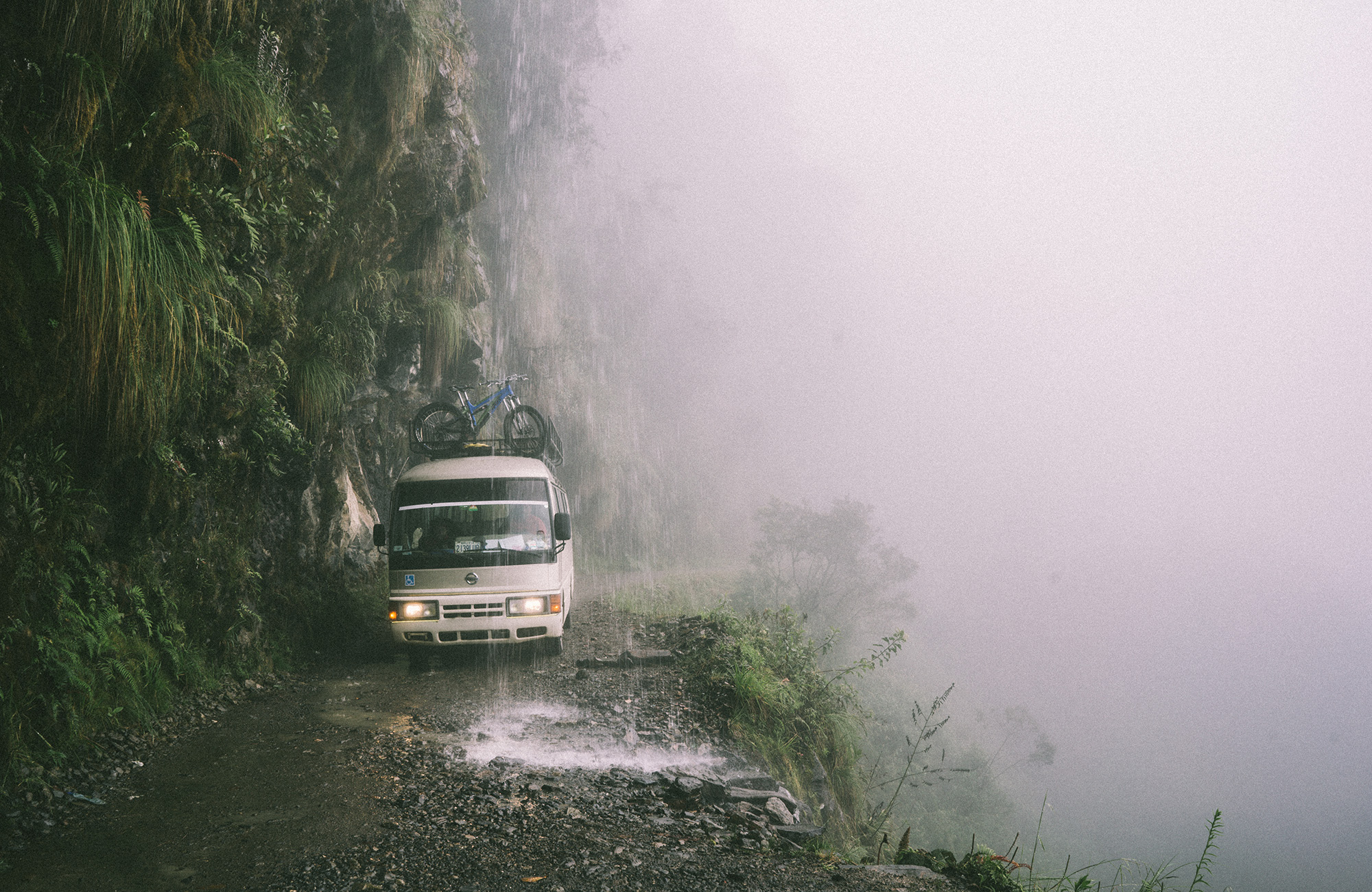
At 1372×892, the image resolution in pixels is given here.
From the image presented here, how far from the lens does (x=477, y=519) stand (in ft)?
25.9

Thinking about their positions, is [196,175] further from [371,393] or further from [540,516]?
[371,393]

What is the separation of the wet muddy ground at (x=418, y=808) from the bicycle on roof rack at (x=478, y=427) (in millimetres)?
3578

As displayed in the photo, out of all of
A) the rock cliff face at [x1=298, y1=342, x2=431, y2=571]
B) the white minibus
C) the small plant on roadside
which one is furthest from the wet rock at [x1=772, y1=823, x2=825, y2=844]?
the rock cliff face at [x1=298, y1=342, x2=431, y2=571]

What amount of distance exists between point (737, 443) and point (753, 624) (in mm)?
65811

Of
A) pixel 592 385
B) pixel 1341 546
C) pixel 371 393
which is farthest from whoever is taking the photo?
pixel 1341 546

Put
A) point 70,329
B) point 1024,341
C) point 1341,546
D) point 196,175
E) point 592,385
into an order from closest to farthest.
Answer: point 70,329, point 196,175, point 592,385, point 1341,546, point 1024,341

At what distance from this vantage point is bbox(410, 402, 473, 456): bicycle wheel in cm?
943

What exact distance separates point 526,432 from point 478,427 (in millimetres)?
900

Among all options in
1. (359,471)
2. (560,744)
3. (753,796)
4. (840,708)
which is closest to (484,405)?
(359,471)

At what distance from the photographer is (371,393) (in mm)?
10945

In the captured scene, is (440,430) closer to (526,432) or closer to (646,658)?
(526,432)

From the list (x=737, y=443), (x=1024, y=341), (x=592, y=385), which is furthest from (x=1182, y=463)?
(x=592, y=385)

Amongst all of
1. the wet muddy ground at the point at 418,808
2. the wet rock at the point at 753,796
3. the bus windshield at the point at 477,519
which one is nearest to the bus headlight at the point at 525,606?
the bus windshield at the point at 477,519

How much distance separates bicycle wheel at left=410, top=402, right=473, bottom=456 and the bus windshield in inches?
54.4
